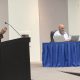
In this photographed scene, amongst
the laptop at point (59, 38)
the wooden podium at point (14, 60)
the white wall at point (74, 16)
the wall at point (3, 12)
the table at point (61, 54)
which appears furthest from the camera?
the white wall at point (74, 16)

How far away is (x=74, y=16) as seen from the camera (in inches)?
439

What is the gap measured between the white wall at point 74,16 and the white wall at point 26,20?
1.26 meters

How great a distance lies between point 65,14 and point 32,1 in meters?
1.38

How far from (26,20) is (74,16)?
1.77 metres

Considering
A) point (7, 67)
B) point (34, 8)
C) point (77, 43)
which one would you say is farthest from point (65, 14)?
point (7, 67)

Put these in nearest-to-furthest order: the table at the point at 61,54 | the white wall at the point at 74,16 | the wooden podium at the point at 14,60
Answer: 1. the wooden podium at the point at 14,60
2. the table at the point at 61,54
3. the white wall at the point at 74,16

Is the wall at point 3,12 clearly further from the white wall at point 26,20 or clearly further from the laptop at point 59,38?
the laptop at point 59,38

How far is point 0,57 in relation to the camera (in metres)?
2.00

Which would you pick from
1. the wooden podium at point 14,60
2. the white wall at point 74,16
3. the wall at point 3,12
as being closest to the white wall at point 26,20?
the wall at point 3,12

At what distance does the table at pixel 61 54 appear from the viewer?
7.86 m

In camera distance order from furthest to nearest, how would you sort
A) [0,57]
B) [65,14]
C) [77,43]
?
[65,14] < [77,43] < [0,57]

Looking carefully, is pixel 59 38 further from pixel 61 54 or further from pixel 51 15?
pixel 51 15

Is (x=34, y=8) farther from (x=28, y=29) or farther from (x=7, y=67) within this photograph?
(x=7, y=67)

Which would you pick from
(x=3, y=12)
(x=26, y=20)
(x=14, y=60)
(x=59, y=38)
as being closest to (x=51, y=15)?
(x=26, y=20)
